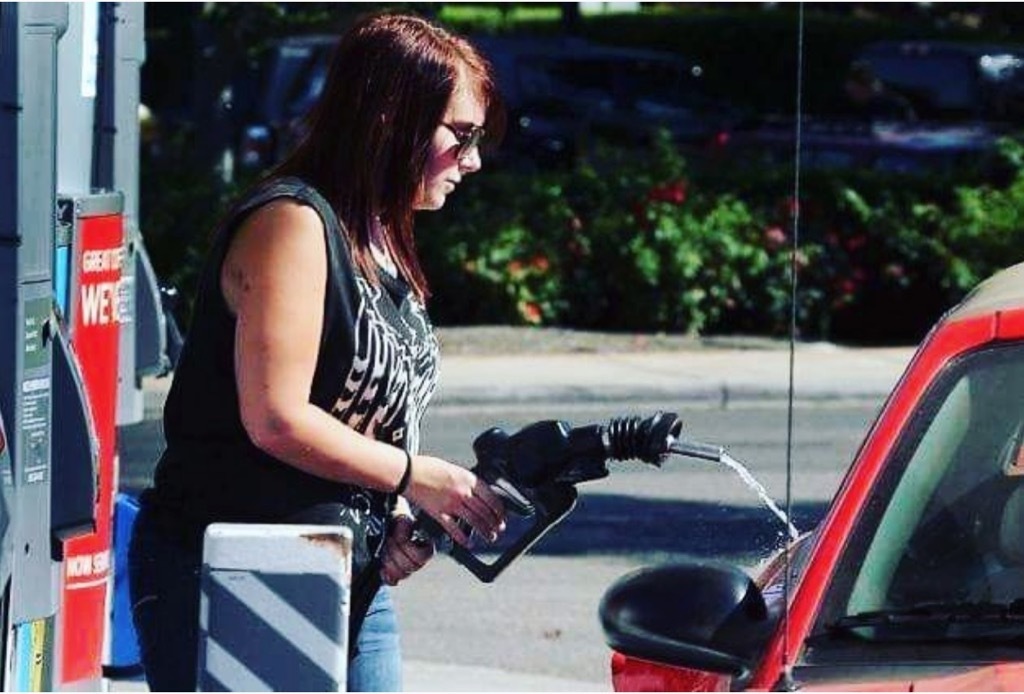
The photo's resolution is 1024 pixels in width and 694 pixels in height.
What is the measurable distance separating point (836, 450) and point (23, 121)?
333 inches

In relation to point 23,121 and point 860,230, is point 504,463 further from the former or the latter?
point 860,230

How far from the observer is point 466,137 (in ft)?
12.2

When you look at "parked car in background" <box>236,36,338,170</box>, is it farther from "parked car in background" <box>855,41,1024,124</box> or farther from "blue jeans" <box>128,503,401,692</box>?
"blue jeans" <box>128,503,401,692</box>

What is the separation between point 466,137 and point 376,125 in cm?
16

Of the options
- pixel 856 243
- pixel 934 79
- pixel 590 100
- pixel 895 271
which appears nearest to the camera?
pixel 895 271

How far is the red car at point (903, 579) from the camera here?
3.15 metres

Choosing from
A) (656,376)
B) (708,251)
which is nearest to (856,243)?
(708,251)

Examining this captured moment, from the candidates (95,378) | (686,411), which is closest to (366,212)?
(95,378)

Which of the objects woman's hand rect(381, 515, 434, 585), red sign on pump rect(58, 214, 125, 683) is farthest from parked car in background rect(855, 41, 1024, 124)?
woman's hand rect(381, 515, 434, 585)

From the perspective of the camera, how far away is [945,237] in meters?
16.4

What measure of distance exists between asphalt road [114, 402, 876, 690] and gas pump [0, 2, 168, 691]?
132 cm

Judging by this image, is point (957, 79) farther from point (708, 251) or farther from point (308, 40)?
point (708, 251)

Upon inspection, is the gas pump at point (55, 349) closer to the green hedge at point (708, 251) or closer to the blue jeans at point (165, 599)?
the blue jeans at point (165, 599)

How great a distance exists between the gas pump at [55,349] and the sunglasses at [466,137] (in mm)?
871
